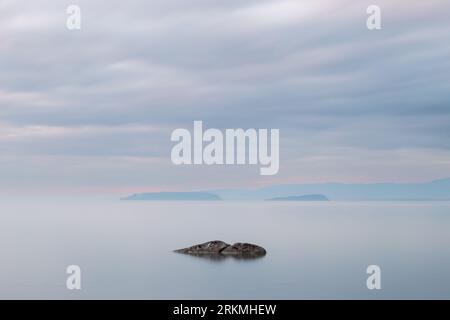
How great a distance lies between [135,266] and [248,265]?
12365 millimetres

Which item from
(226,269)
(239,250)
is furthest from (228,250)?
(226,269)

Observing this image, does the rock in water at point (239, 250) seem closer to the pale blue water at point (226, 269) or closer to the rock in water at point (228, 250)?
the rock in water at point (228, 250)

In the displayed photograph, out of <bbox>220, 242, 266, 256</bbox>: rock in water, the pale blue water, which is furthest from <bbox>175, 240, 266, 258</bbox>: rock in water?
the pale blue water

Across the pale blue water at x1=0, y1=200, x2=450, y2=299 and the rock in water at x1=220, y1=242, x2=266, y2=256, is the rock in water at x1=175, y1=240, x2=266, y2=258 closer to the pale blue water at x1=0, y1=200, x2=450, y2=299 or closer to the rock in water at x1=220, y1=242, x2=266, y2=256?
the rock in water at x1=220, y1=242, x2=266, y2=256

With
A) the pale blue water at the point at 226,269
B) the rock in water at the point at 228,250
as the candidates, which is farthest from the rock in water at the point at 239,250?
the pale blue water at the point at 226,269

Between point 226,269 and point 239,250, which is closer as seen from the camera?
point 226,269

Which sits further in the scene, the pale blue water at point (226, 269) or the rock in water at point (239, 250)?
the rock in water at point (239, 250)

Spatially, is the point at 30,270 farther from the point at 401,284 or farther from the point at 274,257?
the point at 401,284

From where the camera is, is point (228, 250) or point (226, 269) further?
point (228, 250)

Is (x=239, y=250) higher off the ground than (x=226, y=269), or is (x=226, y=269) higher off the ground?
(x=239, y=250)

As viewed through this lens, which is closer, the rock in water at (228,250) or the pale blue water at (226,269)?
the pale blue water at (226,269)

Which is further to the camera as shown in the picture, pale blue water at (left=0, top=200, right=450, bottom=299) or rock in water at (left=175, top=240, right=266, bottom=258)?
rock in water at (left=175, top=240, right=266, bottom=258)

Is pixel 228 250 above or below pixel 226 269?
above

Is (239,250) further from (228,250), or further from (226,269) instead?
(226,269)
